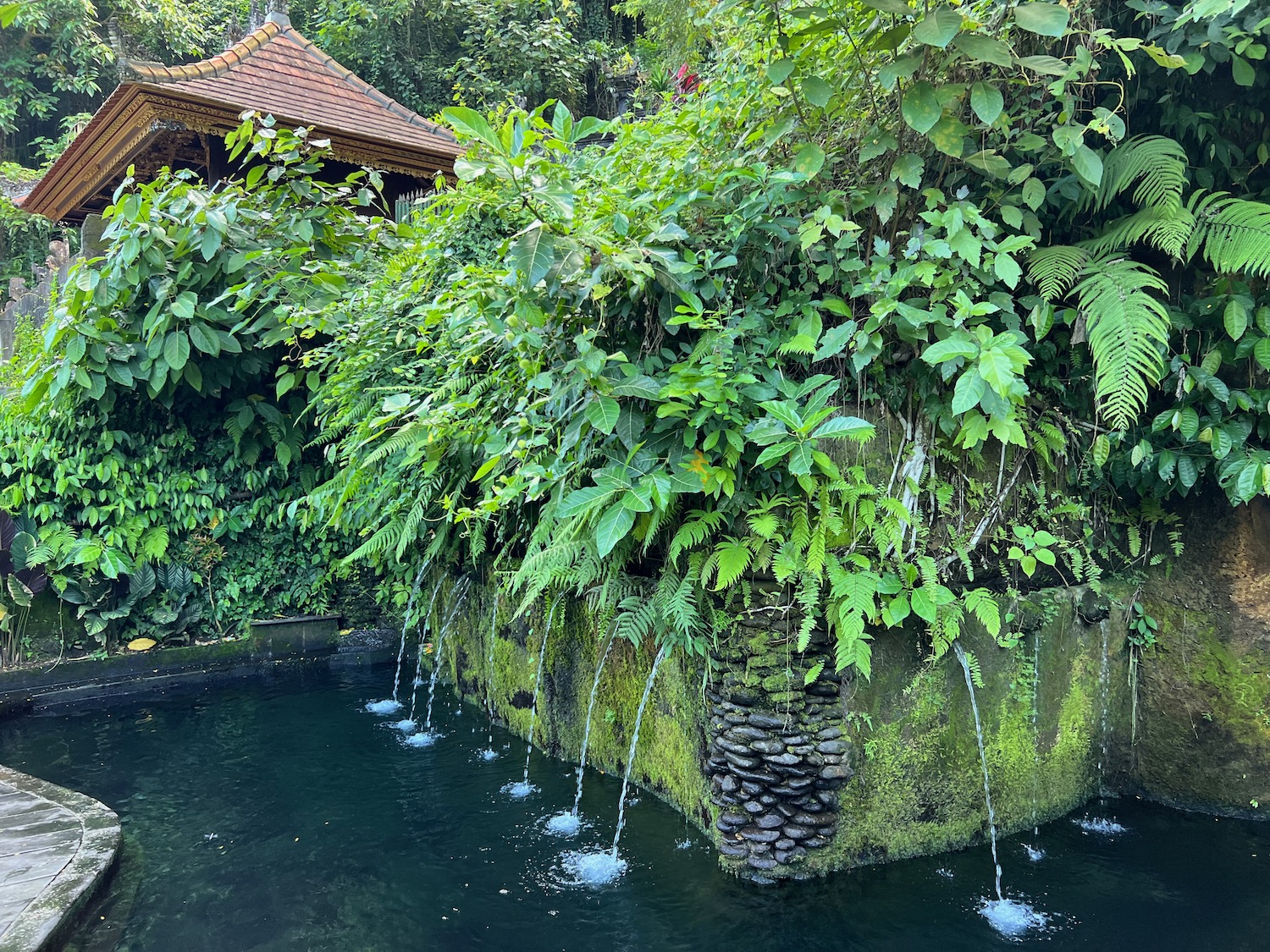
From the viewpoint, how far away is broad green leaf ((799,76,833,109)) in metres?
3.46

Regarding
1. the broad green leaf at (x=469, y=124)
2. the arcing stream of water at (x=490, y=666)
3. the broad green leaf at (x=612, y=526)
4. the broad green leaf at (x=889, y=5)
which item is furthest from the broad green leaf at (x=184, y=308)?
the broad green leaf at (x=889, y=5)

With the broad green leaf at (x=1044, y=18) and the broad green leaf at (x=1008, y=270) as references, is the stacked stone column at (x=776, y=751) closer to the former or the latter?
the broad green leaf at (x=1008, y=270)

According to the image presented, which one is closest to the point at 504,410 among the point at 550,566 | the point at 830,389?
the point at 550,566

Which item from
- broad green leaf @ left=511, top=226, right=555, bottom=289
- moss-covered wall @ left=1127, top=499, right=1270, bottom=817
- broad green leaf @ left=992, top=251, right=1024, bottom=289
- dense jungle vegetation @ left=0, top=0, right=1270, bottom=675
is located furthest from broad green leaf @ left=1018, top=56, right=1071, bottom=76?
moss-covered wall @ left=1127, top=499, right=1270, bottom=817

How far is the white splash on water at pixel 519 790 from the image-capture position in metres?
4.80

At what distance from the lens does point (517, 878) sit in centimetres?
390

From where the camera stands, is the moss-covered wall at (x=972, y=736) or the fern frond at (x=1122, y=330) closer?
the fern frond at (x=1122, y=330)

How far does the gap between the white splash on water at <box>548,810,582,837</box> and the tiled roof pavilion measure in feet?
20.6

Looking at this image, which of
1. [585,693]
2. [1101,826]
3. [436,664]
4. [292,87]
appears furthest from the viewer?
[292,87]

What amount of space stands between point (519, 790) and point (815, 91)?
413 centimetres

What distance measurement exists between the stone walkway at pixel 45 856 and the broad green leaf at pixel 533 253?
131 inches

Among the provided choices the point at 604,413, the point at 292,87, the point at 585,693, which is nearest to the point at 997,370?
the point at 604,413

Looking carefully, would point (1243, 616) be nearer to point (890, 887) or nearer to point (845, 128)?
point (890, 887)

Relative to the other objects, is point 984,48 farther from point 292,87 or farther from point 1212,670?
point 292,87
